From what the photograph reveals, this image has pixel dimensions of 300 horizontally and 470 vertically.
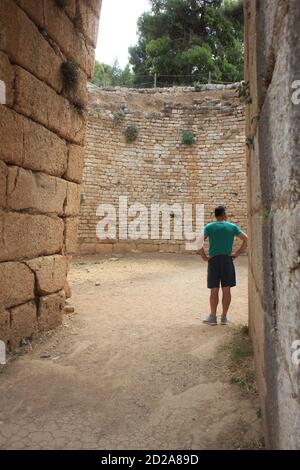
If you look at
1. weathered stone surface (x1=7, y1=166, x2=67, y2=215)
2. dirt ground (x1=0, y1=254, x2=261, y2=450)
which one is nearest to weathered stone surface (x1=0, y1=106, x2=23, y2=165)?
weathered stone surface (x1=7, y1=166, x2=67, y2=215)

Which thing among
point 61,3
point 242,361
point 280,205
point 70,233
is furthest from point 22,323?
point 61,3

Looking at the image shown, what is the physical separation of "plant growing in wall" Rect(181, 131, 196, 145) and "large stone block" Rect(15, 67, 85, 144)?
32.2ft

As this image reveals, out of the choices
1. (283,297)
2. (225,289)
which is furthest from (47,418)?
(225,289)

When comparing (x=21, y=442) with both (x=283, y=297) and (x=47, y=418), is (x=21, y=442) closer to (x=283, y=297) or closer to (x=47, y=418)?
(x=47, y=418)

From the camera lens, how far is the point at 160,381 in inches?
127

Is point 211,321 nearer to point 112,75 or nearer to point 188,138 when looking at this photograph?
point 188,138

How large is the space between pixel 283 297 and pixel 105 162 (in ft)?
43.5

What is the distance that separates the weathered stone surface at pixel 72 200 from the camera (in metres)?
4.90

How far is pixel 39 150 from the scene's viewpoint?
4.16 meters

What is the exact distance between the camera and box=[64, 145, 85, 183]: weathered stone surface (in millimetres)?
4863

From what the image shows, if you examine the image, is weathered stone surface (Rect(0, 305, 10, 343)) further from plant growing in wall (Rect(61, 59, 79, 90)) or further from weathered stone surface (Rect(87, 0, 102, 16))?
weathered stone surface (Rect(87, 0, 102, 16))

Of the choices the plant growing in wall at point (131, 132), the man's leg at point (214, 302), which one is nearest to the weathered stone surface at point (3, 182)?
the man's leg at point (214, 302)

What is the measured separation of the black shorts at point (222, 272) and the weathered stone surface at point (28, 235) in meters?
2.03

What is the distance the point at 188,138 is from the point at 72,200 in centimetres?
1027
